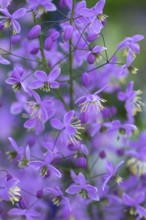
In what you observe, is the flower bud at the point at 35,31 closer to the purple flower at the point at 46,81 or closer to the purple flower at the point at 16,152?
the purple flower at the point at 46,81

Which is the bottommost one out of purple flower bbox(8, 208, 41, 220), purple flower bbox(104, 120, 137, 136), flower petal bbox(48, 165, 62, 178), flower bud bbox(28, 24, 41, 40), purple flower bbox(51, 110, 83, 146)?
purple flower bbox(8, 208, 41, 220)

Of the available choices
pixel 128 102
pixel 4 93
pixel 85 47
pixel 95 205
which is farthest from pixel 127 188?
pixel 4 93

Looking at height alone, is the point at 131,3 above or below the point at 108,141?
below

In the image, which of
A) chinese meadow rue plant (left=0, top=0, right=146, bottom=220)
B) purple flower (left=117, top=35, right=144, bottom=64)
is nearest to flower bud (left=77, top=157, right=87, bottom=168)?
chinese meadow rue plant (left=0, top=0, right=146, bottom=220)

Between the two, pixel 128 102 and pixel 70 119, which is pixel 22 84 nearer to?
pixel 70 119

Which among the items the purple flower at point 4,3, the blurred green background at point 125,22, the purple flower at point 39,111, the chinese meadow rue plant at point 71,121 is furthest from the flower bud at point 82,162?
the blurred green background at point 125,22

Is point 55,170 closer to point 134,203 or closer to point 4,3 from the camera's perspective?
point 134,203

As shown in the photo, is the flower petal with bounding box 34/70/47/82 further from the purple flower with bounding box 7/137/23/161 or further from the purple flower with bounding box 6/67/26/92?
the purple flower with bounding box 7/137/23/161

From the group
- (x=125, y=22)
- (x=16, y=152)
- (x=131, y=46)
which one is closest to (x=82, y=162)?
(x=16, y=152)
